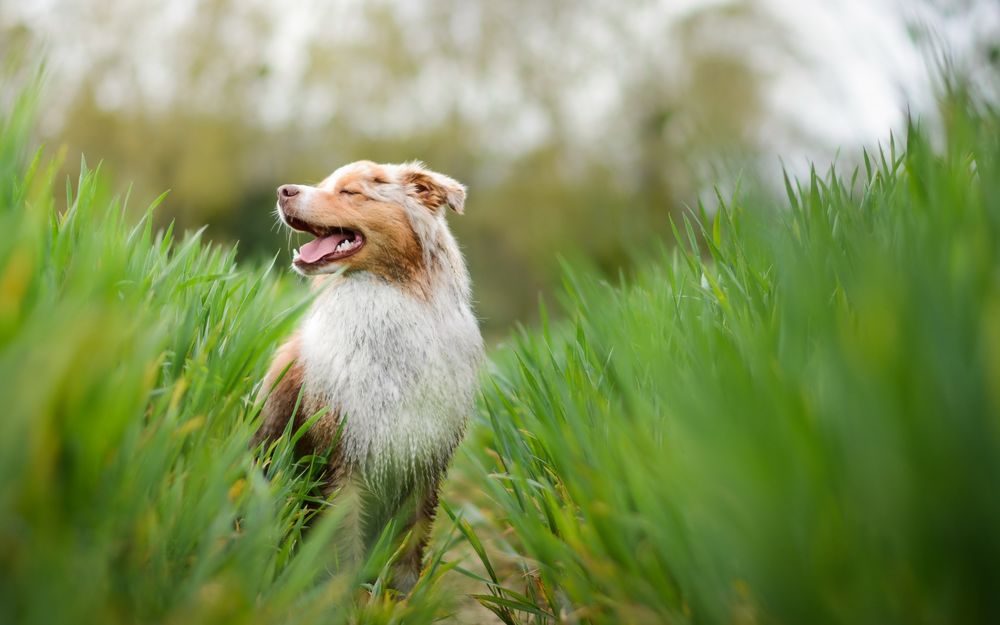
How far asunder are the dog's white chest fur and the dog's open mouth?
5.1 inches

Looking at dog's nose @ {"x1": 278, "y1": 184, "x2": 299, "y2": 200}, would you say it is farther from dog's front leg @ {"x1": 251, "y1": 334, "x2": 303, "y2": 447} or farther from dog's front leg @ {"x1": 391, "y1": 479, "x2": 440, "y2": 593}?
dog's front leg @ {"x1": 391, "y1": 479, "x2": 440, "y2": 593}

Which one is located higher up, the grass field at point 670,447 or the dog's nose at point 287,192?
the dog's nose at point 287,192

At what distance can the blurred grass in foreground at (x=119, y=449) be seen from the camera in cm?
113

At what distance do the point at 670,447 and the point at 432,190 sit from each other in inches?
83.0

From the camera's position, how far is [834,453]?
126 cm

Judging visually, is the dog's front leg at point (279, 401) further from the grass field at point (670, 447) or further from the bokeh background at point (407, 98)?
the bokeh background at point (407, 98)

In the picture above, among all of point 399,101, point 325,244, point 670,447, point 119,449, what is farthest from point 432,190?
point 399,101

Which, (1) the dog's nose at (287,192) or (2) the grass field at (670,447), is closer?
(2) the grass field at (670,447)

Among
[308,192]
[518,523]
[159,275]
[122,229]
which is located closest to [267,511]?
[518,523]

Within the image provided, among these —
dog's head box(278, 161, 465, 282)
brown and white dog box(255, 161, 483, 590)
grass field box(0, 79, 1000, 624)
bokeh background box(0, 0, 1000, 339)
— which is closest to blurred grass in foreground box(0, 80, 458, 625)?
grass field box(0, 79, 1000, 624)

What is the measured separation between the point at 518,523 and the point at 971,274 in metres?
→ 1.33

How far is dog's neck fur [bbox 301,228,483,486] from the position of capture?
8.94 feet

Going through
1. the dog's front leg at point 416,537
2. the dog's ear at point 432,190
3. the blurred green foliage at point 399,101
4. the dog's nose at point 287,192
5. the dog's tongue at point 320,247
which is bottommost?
the dog's front leg at point 416,537

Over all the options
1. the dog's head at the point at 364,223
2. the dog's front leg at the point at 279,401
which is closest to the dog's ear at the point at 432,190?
the dog's head at the point at 364,223
